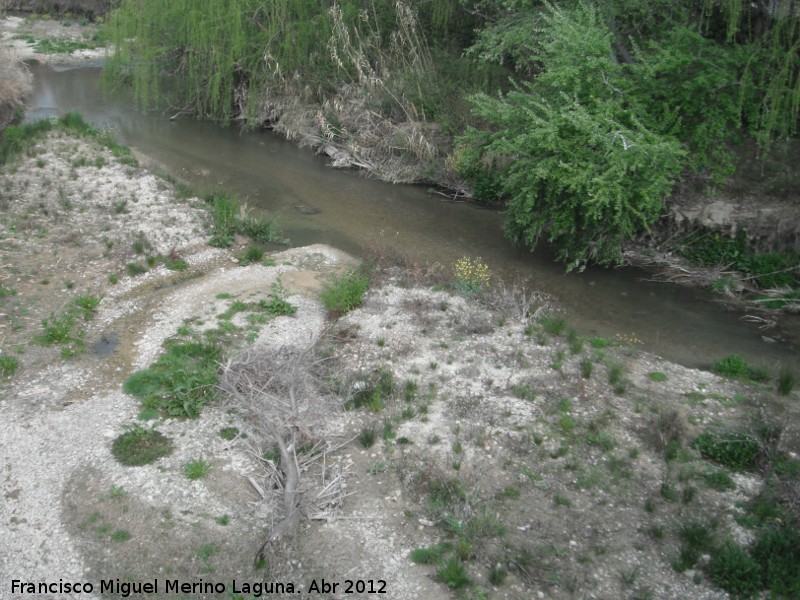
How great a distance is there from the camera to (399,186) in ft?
63.1

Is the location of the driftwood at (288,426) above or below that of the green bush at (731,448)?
below

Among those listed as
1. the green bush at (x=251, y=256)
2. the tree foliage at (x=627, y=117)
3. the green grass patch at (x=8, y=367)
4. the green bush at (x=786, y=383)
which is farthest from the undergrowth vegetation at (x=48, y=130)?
the green bush at (x=786, y=383)

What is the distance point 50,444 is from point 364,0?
56.7 feet

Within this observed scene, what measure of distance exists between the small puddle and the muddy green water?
4.96 meters

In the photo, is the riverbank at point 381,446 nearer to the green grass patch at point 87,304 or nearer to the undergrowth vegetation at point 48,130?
the green grass patch at point 87,304

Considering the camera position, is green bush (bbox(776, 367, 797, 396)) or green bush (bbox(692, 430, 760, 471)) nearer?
green bush (bbox(692, 430, 760, 471))

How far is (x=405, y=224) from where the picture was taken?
1666 centimetres

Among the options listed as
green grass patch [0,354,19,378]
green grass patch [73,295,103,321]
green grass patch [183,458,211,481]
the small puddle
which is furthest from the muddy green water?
green grass patch [183,458,211,481]

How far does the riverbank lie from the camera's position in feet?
23.5

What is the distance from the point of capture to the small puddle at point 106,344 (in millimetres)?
10633

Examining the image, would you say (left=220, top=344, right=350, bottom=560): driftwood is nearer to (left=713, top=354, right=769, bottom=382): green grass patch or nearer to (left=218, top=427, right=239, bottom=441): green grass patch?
(left=218, top=427, right=239, bottom=441): green grass patch

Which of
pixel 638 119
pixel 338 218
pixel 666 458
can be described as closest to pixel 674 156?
pixel 638 119

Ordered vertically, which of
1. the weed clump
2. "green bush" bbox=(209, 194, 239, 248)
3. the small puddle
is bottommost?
the small puddle

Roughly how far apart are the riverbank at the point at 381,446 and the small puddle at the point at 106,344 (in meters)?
0.04
